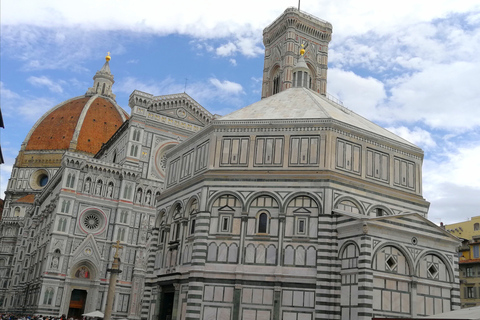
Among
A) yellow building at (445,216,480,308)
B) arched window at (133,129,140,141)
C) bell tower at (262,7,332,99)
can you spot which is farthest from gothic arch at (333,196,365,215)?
bell tower at (262,7,332,99)

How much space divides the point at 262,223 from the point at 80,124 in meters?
73.5

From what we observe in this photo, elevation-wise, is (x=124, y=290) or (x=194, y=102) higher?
(x=194, y=102)

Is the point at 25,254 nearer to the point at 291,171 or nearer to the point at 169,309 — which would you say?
the point at 169,309

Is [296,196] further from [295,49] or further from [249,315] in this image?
[295,49]

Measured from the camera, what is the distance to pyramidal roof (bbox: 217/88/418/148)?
2883cm

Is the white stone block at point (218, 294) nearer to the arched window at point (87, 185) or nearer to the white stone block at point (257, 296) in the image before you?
the white stone block at point (257, 296)

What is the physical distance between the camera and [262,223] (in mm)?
26484

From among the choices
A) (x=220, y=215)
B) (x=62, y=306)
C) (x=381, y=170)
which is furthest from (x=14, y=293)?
(x=381, y=170)

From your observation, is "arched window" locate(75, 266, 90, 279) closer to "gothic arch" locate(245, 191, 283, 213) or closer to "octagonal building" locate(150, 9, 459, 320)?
"octagonal building" locate(150, 9, 459, 320)

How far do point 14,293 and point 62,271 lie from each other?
2350 cm

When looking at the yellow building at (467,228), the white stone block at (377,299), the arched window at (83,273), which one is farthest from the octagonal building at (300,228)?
the yellow building at (467,228)

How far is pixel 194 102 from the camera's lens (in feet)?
200

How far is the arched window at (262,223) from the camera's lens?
26328 millimetres

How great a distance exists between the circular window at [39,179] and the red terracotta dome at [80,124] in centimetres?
477
